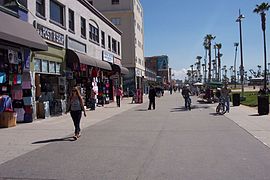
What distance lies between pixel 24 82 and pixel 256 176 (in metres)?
13.4

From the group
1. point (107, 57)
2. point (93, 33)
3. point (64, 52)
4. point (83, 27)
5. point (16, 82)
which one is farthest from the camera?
point (107, 57)

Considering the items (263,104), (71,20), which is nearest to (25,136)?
(263,104)

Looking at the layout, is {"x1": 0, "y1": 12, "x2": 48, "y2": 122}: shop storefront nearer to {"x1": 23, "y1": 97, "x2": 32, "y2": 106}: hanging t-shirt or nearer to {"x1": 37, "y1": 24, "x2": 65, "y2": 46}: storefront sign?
{"x1": 23, "y1": 97, "x2": 32, "y2": 106}: hanging t-shirt

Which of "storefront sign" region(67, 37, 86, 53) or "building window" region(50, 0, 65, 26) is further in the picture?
"storefront sign" region(67, 37, 86, 53)

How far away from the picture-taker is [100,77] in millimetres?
33781

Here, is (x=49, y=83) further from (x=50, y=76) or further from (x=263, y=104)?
(x=263, y=104)

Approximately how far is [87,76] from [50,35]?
8583 mm

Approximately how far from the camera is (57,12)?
76.6 ft

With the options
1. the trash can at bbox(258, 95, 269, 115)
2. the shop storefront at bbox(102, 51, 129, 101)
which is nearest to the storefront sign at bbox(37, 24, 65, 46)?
the trash can at bbox(258, 95, 269, 115)

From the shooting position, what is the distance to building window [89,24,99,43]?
1231 inches

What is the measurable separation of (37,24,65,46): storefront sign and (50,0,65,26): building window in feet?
3.16

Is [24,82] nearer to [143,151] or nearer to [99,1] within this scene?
[143,151]

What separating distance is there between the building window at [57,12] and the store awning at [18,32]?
14.8 feet

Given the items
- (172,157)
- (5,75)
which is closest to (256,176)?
(172,157)
